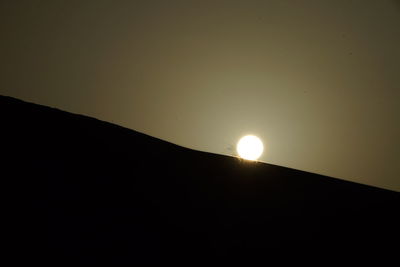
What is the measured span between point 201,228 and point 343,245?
0.85 ft

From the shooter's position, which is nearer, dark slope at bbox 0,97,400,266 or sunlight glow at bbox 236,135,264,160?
Answer: dark slope at bbox 0,97,400,266

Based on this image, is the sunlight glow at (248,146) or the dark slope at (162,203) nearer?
the dark slope at (162,203)

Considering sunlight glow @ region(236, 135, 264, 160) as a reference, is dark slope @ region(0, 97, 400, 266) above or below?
below

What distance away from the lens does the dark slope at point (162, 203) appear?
0.45 m

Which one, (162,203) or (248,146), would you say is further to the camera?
(248,146)

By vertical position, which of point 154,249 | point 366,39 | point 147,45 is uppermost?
point 366,39

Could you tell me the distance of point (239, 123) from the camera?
5.42 feet

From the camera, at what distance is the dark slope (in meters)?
0.45

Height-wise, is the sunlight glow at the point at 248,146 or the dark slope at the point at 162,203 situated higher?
the sunlight glow at the point at 248,146

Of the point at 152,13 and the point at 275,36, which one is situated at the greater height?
the point at 275,36

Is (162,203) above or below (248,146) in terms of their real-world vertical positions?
below

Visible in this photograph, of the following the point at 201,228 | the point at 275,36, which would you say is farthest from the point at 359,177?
the point at 201,228

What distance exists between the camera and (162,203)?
510 millimetres

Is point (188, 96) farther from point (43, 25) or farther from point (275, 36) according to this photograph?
point (43, 25)
